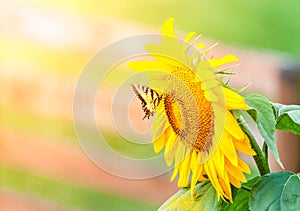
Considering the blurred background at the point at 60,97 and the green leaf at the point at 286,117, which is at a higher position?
the blurred background at the point at 60,97

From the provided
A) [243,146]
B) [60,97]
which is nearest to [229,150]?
[243,146]

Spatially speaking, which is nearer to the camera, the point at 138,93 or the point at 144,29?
the point at 138,93

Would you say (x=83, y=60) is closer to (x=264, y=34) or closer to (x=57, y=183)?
(x=57, y=183)

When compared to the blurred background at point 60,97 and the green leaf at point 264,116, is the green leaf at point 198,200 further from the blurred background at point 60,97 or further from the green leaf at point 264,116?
the blurred background at point 60,97

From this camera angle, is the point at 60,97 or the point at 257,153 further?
the point at 60,97

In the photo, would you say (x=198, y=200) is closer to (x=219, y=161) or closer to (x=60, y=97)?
(x=219, y=161)

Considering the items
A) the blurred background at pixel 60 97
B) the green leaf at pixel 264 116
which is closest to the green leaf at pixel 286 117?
the green leaf at pixel 264 116

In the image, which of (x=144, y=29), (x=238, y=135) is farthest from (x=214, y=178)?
→ (x=144, y=29)
